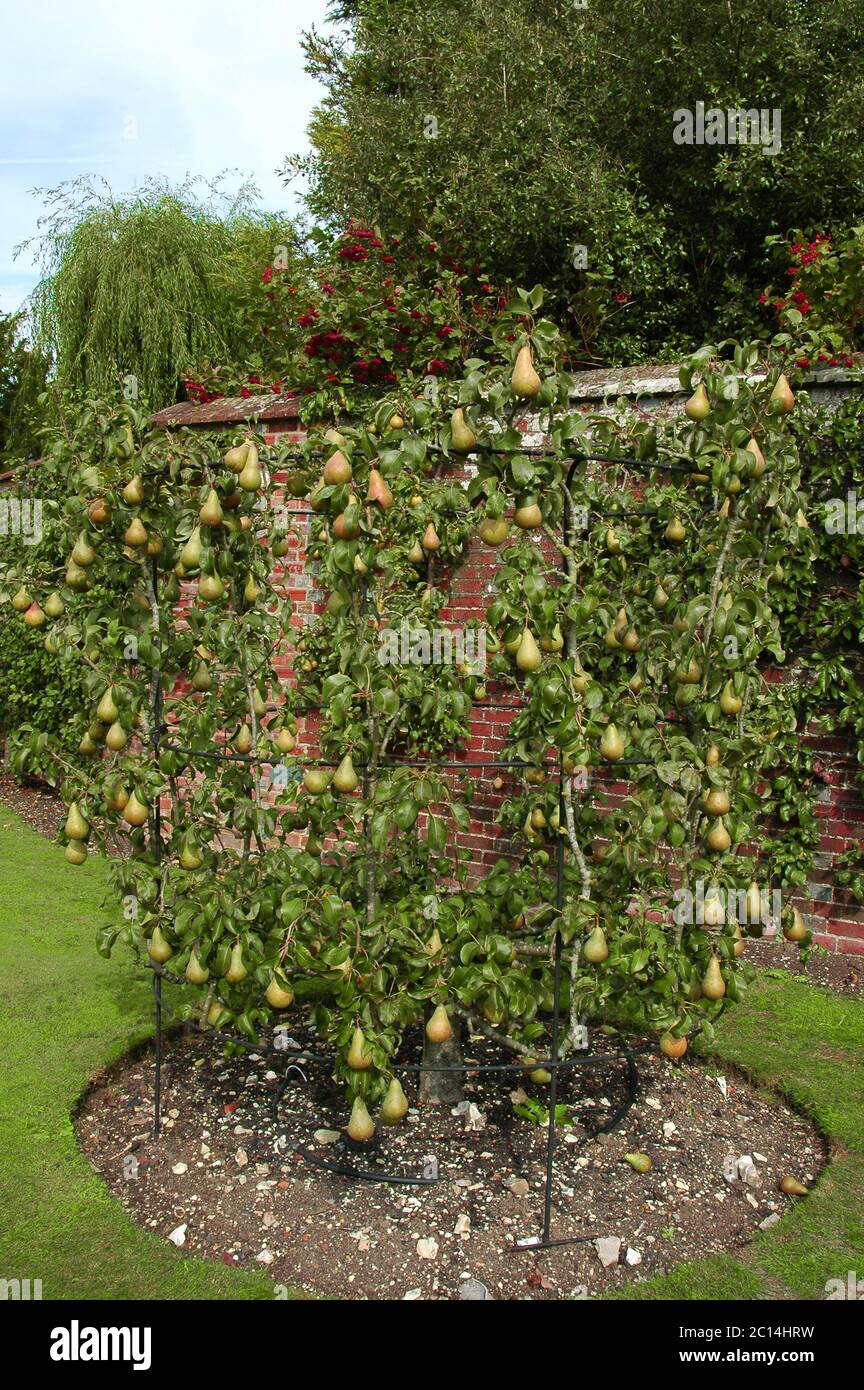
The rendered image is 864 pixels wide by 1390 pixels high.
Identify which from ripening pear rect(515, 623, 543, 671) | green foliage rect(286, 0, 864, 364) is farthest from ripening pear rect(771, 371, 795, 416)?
green foliage rect(286, 0, 864, 364)

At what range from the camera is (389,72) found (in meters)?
9.89

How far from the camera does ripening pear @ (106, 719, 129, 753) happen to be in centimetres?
265

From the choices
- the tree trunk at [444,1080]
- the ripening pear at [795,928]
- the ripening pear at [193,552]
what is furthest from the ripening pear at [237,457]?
the ripening pear at [795,928]

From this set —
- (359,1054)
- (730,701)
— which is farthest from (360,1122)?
(730,701)

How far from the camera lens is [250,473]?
249cm

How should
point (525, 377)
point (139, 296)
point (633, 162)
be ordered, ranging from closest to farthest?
1. point (525, 377)
2. point (633, 162)
3. point (139, 296)

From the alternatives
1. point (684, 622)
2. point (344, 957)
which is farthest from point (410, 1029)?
point (684, 622)

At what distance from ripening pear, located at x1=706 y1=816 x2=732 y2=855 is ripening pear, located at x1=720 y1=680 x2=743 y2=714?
11.4 inches

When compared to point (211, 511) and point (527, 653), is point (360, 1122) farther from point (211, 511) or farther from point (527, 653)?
point (211, 511)

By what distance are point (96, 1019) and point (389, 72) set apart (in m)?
9.68

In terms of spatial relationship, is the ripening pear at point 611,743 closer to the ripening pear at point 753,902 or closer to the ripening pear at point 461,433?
the ripening pear at point 753,902

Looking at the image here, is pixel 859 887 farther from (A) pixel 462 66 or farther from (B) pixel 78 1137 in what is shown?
(A) pixel 462 66

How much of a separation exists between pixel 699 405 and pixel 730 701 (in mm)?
752

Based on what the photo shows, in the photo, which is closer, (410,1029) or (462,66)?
(410,1029)
